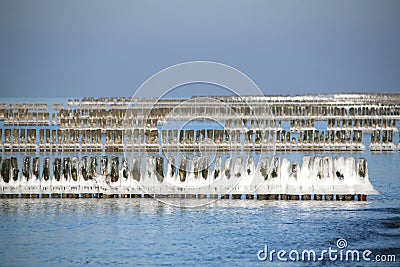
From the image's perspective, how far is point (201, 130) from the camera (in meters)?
36.5

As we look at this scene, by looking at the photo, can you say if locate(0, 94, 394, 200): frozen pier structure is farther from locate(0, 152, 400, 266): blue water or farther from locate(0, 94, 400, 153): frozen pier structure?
locate(0, 152, 400, 266): blue water

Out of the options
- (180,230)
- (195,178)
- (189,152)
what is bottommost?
(180,230)

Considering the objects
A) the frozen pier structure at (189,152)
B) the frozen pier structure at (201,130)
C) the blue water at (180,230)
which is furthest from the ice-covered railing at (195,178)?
the frozen pier structure at (201,130)

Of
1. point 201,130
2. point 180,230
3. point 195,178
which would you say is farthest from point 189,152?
point 180,230

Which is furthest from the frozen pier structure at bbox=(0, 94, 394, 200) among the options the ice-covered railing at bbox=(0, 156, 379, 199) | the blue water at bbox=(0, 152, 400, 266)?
the blue water at bbox=(0, 152, 400, 266)

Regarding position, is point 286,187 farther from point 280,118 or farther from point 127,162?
point 280,118

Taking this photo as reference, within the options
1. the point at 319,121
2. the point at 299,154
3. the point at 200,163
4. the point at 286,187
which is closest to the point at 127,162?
the point at 200,163

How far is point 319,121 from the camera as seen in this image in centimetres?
5578

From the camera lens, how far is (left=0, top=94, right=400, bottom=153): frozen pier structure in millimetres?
36469

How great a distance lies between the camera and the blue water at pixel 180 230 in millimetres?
18297

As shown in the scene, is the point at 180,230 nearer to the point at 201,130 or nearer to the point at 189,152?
the point at 189,152

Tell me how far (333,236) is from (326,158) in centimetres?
407

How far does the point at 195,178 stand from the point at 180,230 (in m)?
3.33

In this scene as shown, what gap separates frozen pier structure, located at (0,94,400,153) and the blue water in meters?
12.3
